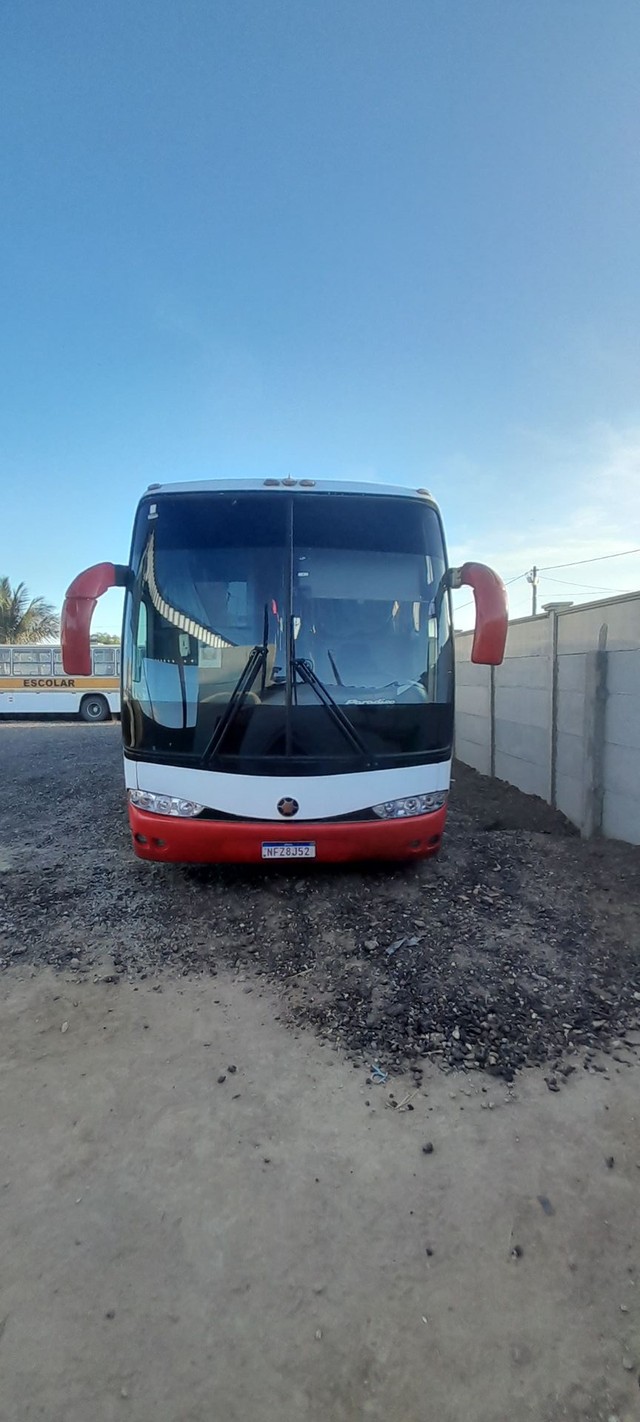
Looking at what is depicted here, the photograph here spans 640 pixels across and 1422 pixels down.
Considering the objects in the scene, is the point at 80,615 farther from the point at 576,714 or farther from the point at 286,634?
the point at 576,714

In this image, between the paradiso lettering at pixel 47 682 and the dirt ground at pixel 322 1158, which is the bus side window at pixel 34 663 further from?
the dirt ground at pixel 322 1158

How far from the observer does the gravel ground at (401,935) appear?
120 inches

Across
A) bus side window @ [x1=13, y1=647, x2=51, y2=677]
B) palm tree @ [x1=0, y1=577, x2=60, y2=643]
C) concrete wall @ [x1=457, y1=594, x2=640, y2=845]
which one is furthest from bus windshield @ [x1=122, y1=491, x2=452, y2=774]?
palm tree @ [x1=0, y1=577, x2=60, y2=643]

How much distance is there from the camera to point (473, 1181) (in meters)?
2.19

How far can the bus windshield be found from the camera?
415 cm

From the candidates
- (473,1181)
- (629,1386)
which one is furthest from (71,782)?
(629,1386)

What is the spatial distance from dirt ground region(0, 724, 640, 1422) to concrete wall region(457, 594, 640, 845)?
3.54ft

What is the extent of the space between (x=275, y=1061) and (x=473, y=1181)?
3.20 feet

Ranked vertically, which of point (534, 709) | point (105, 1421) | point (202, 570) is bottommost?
point (105, 1421)

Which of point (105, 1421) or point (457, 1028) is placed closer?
point (105, 1421)

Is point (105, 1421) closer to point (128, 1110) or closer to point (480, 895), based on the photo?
point (128, 1110)

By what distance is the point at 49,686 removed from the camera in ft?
68.4

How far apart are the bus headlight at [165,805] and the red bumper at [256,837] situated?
35mm

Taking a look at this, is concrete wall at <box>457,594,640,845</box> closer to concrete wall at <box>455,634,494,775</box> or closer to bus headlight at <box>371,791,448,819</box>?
concrete wall at <box>455,634,494,775</box>
